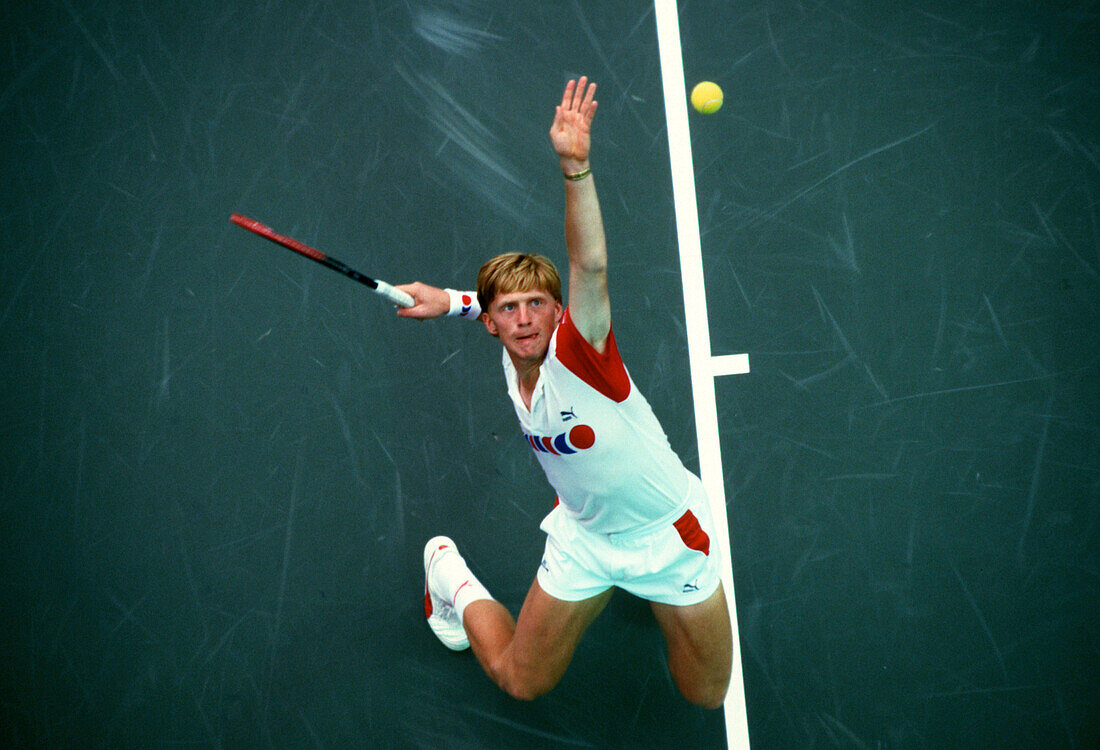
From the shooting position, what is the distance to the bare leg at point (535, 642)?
282cm

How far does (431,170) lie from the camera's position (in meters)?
3.48

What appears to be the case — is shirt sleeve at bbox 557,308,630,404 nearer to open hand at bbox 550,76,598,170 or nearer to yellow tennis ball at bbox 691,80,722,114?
open hand at bbox 550,76,598,170

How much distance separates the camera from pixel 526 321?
2518 millimetres

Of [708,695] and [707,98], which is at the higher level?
[707,98]

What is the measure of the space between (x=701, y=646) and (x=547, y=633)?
0.56 metres

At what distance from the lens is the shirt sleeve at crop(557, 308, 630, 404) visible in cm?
226

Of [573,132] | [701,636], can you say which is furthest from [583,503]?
[573,132]

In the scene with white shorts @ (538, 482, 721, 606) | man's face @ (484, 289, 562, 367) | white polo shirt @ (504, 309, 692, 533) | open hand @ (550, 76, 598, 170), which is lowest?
white shorts @ (538, 482, 721, 606)

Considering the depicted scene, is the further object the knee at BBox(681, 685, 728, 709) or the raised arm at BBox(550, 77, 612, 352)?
the knee at BBox(681, 685, 728, 709)

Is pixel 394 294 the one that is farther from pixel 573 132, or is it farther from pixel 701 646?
pixel 701 646

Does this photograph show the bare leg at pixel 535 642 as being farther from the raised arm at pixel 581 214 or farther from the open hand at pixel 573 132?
the open hand at pixel 573 132

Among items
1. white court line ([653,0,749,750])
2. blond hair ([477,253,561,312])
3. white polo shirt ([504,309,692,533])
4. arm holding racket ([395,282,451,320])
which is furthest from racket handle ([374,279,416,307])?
white court line ([653,0,749,750])

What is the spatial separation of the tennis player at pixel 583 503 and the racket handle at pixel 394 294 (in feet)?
0.13

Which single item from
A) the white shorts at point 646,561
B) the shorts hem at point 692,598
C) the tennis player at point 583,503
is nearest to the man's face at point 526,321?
the tennis player at point 583,503
